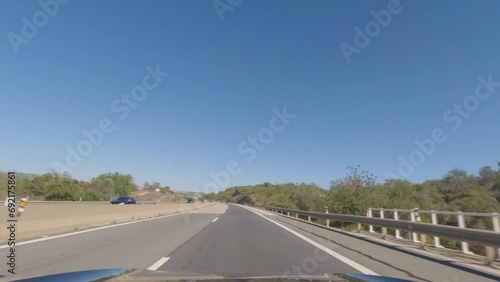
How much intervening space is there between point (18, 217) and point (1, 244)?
5.68 feet

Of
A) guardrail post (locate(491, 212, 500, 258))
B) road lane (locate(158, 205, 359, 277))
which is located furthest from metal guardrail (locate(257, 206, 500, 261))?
road lane (locate(158, 205, 359, 277))

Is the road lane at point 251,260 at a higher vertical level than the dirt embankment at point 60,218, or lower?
lower

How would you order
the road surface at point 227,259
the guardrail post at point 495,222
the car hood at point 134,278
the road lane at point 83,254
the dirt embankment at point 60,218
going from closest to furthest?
the car hood at point 134,278
the road surface at point 227,259
the road lane at point 83,254
the guardrail post at point 495,222
the dirt embankment at point 60,218

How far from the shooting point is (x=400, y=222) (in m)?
13.6

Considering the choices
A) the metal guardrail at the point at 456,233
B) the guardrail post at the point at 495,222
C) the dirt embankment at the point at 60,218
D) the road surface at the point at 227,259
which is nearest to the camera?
the road surface at the point at 227,259

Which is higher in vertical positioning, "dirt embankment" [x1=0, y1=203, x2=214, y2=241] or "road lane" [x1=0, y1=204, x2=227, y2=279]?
"dirt embankment" [x1=0, y1=203, x2=214, y2=241]

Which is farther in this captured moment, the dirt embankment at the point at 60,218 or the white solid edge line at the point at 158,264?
the dirt embankment at the point at 60,218

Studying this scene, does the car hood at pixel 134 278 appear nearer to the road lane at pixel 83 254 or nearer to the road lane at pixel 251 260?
the road lane at pixel 251 260

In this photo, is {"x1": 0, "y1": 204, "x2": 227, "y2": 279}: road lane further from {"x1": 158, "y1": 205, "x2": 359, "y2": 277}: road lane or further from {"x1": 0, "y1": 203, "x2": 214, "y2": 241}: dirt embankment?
{"x1": 0, "y1": 203, "x2": 214, "y2": 241}: dirt embankment

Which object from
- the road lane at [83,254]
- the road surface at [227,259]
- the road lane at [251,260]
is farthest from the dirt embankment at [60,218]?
the road lane at [251,260]

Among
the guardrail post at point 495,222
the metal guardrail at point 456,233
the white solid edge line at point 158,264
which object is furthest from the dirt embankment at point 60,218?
the guardrail post at point 495,222

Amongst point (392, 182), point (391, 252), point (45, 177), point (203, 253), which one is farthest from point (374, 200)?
point (45, 177)

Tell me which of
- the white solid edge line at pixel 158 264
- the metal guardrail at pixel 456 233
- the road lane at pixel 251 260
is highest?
the metal guardrail at pixel 456 233

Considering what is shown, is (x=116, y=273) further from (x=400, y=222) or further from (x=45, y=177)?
(x=45, y=177)
